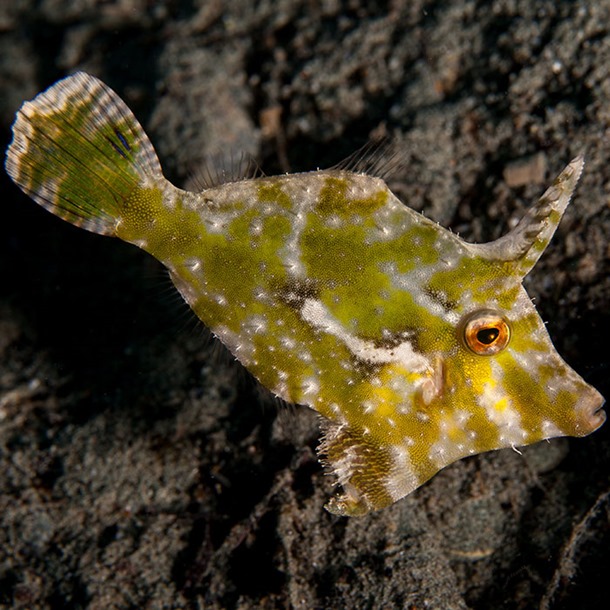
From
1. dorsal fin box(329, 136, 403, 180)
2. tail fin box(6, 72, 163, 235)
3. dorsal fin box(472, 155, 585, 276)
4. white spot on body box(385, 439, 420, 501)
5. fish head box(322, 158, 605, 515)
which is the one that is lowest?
white spot on body box(385, 439, 420, 501)

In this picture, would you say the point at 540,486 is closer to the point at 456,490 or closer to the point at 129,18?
the point at 456,490

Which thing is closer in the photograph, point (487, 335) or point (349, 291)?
point (487, 335)

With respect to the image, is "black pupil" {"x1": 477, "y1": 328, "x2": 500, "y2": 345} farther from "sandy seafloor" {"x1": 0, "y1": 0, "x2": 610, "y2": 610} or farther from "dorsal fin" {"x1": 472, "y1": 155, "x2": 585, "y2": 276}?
"sandy seafloor" {"x1": 0, "y1": 0, "x2": 610, "y2": 610}

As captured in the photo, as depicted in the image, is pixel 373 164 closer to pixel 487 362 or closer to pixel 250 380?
pixel 487 362

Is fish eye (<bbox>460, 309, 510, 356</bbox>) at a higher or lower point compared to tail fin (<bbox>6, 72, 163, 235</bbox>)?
lower

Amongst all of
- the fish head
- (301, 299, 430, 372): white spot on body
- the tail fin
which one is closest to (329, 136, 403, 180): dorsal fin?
the fish head

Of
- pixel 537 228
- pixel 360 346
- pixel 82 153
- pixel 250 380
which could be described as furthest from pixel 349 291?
pixel 82 153

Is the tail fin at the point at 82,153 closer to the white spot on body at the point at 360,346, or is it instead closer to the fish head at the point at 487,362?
the white spot on body at the point at 360,346

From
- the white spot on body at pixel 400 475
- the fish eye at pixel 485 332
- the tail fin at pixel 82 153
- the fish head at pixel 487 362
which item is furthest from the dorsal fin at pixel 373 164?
the white spot on body at pixel 400 475
